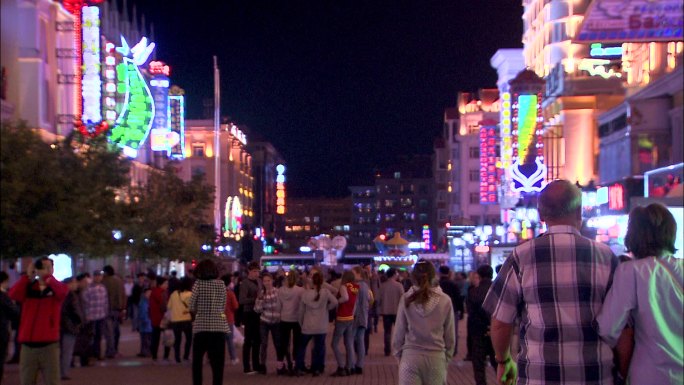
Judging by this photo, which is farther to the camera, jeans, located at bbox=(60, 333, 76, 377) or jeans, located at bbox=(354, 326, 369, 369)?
jeans, located at bbox=(354, 326, 369, 369)

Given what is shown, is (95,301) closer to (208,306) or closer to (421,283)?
(208,306)

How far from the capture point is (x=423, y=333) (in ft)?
30.8

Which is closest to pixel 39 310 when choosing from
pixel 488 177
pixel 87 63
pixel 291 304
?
pixel 291 304

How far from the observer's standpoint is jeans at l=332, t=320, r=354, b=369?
59.4 feet

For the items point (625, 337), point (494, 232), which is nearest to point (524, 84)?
point (494, 232)

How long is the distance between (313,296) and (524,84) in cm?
4331

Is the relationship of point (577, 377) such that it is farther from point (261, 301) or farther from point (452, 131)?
point (452, 131)

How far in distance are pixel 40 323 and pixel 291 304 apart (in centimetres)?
640

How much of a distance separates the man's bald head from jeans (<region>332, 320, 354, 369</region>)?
12.5m

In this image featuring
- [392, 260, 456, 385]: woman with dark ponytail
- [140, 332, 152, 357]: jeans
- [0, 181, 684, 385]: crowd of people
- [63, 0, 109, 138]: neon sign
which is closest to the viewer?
[0, 181, 684, 385]: crowd of people

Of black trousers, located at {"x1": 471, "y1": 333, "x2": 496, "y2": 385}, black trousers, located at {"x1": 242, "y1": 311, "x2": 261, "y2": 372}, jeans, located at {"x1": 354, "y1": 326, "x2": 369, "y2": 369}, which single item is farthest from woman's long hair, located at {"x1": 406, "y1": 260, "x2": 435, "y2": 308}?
black trousers, located at {"x1": 242, "y1": 311, "x2": 261, "y2": 372}

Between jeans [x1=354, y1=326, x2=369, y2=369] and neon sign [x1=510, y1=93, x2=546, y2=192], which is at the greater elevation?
neon sign [x1=510, y1=93, x2=546, y2=192]

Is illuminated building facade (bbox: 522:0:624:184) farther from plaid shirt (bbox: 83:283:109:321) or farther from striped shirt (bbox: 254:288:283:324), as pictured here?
striped shirt (bbox: 254:288:283:324)

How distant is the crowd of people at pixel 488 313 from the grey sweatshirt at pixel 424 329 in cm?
1
